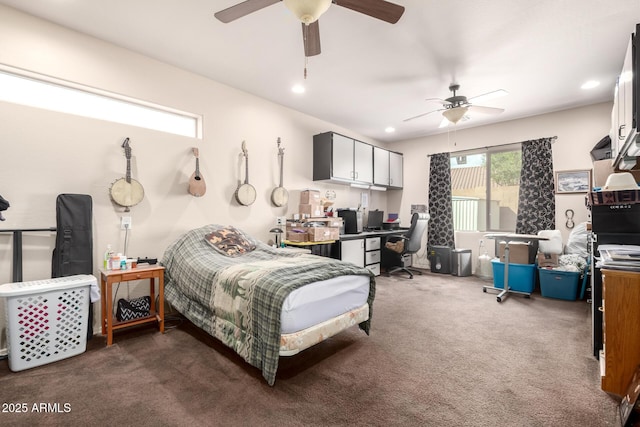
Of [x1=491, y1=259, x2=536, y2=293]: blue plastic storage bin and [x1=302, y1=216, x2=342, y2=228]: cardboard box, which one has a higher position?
[x1=302, y1=216, x2=342, y2=228]: cardboard box

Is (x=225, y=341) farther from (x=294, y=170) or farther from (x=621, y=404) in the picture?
(x=294, y=170)

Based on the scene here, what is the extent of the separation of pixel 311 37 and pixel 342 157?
2857mm

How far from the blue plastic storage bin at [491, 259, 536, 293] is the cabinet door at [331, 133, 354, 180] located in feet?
8.67

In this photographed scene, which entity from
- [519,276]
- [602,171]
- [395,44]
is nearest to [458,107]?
[395,44]

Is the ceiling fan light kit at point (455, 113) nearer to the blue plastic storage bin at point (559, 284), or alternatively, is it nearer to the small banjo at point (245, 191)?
the blue plastic storage bin at point (559, 284)

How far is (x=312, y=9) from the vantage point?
1.61 metres

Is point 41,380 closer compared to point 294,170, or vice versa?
point 41,380

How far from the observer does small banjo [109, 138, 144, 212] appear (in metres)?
2.78

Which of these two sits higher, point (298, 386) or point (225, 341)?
point (225, 341)

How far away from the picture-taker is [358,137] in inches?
232

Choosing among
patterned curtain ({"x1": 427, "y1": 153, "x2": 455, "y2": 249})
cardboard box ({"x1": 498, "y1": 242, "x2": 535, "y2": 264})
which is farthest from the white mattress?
patterned curtain ({"x1": 427, "y1": 153, "x2": 455, "y2": 249})

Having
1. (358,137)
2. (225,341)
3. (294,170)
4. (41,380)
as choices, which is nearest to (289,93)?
(294,170)

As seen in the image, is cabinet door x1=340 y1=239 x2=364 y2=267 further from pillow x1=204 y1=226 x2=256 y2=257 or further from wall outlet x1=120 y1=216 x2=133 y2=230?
wall outlet x1=120 y1=216 x2=133 y2=230

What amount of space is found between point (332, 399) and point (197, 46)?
3.19 m
